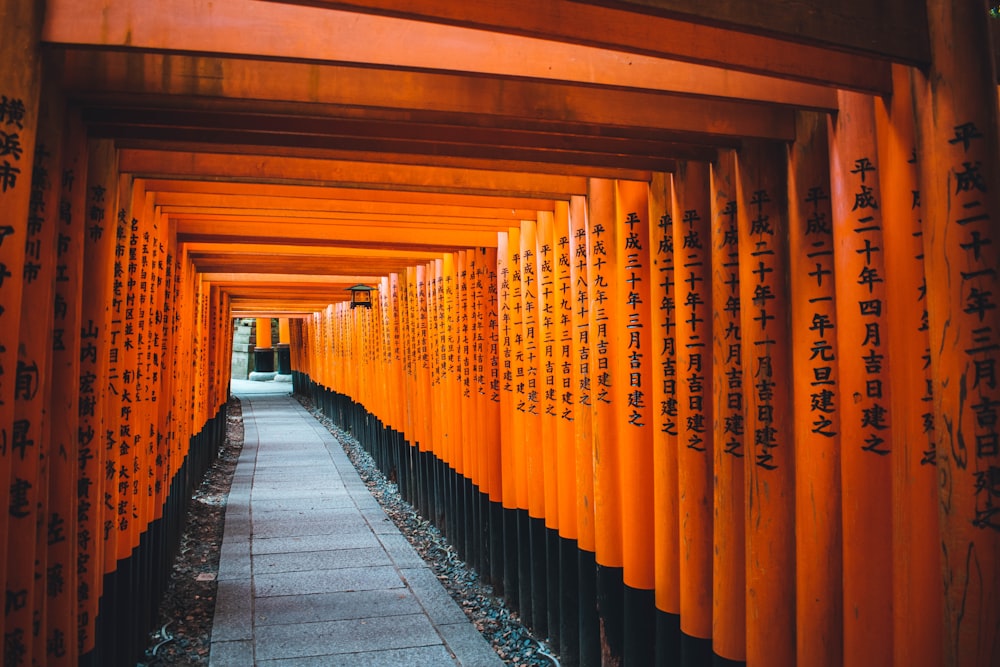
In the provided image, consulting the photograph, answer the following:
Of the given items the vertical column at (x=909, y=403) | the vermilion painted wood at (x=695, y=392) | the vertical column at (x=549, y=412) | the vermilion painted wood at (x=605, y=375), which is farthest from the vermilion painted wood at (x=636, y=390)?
the vertical column at (x=909, y=403)

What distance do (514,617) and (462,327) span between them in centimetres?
315

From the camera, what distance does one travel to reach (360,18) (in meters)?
2.91

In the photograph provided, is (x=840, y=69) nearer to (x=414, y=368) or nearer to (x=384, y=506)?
(x=414, y=368)

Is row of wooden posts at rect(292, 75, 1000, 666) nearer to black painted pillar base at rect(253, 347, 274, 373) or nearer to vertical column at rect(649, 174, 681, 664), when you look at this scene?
vertical column at rect(649, 174, 681, 664)

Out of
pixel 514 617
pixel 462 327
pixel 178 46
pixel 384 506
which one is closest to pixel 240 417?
pixel 384 506

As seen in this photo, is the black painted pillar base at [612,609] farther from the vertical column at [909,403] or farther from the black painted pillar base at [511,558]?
the vertical column at [909,403]

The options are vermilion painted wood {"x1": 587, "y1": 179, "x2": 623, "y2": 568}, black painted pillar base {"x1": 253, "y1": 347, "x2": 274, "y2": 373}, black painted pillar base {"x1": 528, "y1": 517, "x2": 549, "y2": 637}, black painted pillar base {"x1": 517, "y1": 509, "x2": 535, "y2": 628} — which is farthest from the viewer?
black painted pillar base {"x1": 253, "y1": 347, "x2": 274, "y2": 373}

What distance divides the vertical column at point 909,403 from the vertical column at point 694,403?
3.77 feet

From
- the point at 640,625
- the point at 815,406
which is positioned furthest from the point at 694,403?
the point at 640,625

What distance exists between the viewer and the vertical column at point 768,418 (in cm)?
342

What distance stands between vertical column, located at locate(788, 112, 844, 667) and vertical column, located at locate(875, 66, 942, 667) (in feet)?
0.99

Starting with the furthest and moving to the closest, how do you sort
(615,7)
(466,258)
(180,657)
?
(466,258)
(180,657)
(615,7)

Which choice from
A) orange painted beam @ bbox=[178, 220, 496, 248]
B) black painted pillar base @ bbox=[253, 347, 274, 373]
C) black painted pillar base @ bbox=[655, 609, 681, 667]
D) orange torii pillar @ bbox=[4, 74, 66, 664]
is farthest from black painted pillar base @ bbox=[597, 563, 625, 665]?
black painted pillar base @ bbox=[253, 347, 274, 373]

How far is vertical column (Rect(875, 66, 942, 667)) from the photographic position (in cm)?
273
